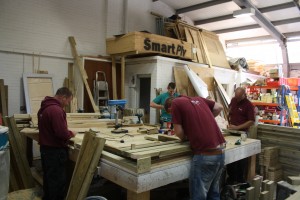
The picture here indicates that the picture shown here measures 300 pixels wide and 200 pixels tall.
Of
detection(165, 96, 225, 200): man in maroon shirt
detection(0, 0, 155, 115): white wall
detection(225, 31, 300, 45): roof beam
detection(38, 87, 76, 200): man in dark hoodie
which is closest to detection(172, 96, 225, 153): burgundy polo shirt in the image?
detection(165, 96, 225, 200): man in maroon shirt

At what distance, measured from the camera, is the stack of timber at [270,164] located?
12.4 ft

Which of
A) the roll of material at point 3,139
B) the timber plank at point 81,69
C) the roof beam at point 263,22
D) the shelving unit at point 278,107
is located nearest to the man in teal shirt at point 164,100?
the timber plank at point 81,69

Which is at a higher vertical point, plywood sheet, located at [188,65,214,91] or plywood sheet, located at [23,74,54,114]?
plywood sheet, located at [188,65,214,91]

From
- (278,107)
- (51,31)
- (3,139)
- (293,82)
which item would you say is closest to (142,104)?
(51,31)

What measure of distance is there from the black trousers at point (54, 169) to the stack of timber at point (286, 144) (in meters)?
3.12

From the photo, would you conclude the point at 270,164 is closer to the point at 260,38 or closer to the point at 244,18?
the point at 244,18

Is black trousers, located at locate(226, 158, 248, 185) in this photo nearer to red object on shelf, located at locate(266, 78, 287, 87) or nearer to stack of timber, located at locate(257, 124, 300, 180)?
stack of timber, located at locate(257, 124, 300, 180)

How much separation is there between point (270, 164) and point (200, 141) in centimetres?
198

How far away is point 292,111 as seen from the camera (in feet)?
26.5

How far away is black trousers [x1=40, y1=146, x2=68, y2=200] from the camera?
3.02 metres

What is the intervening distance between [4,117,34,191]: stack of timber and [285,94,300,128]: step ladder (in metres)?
7.24

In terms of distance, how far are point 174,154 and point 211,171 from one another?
39cm

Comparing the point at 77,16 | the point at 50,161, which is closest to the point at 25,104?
the point at 77,16

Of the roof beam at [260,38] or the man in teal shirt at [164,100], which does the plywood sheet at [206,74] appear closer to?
the man in teal shirt at [164,100]
